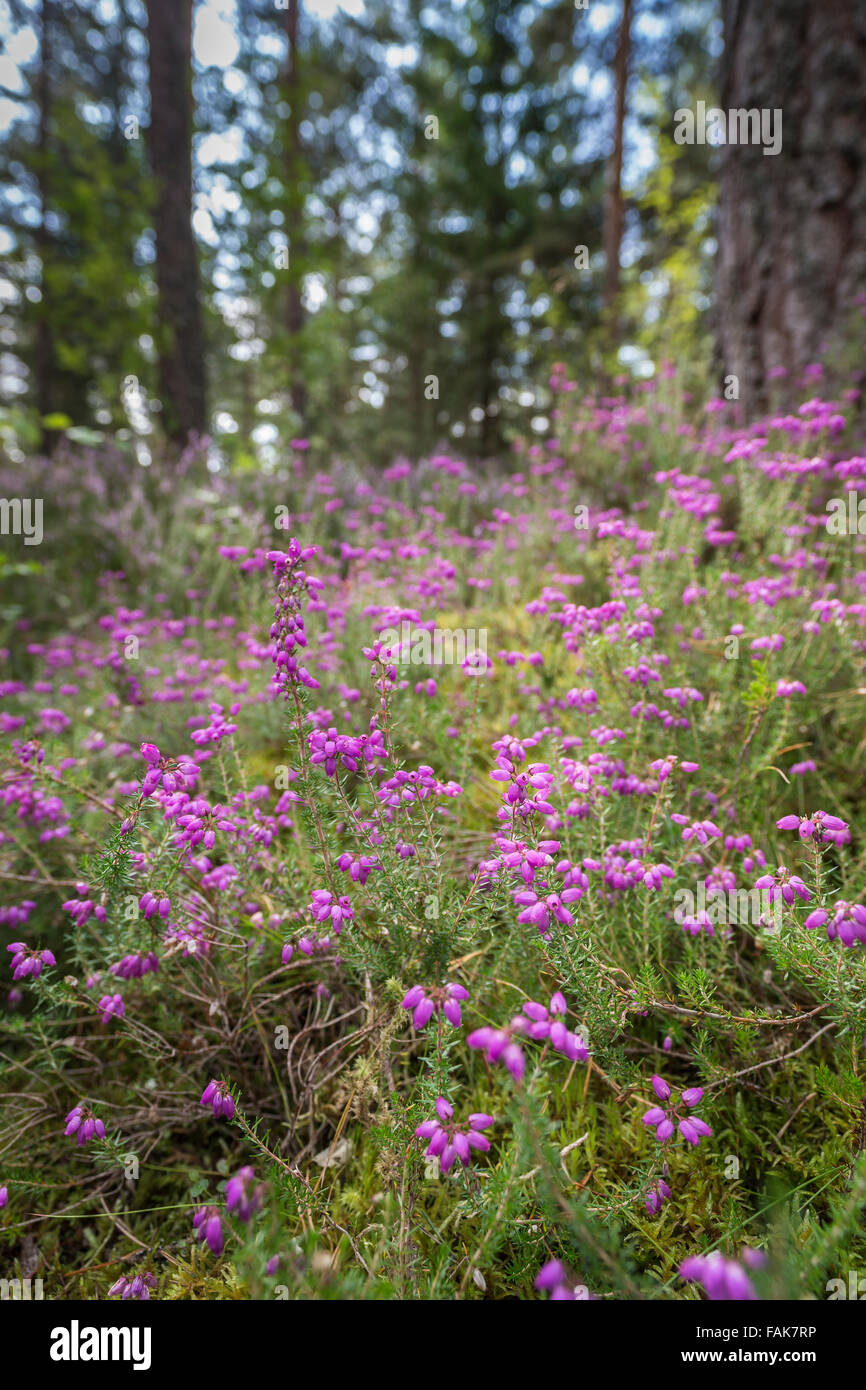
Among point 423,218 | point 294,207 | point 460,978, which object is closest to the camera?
point 460,978

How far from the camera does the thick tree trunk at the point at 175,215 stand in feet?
22.7

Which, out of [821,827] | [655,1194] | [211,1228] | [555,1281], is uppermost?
[821,827]

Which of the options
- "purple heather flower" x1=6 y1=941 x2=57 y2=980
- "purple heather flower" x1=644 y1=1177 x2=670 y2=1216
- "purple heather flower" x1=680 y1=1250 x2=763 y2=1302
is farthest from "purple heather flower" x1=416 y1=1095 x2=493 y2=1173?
"purple heather flower" x1=6 y1=941 x2=57 y2=980

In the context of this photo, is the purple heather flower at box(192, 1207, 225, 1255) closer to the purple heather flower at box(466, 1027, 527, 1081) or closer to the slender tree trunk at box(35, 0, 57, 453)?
the purple heather flower at box(466, 1027, 527, 1081)

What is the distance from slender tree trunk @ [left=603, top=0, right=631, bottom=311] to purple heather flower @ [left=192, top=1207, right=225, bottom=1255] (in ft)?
35.5

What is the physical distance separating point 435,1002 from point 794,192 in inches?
211

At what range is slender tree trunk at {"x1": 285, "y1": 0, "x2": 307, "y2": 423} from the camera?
825 centimetres

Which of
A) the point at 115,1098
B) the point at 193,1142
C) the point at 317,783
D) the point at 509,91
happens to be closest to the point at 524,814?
the point at 317,783

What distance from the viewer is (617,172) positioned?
9.13 m

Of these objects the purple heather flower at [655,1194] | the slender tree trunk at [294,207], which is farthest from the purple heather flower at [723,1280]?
the slender tree trunk at [294,207]

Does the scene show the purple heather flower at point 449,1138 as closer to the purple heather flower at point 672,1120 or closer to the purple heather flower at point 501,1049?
the purple heather flower at point 501,1049

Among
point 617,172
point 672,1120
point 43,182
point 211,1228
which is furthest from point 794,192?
point 43,182

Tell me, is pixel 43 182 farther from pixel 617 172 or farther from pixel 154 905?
pixel 154 905

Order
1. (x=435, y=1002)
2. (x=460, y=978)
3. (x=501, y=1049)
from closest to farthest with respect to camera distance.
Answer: (x=501, y=1049), (x=435, y=1002), (x=460, y=978)
